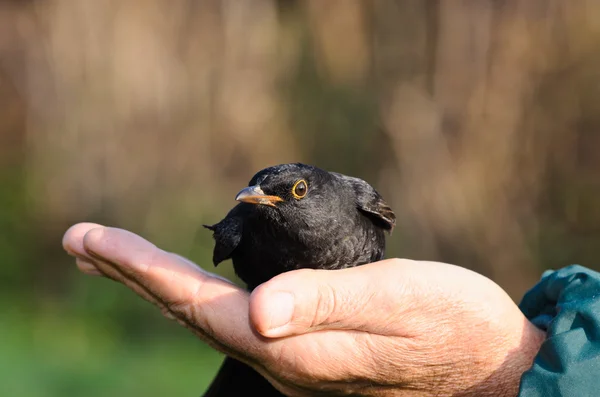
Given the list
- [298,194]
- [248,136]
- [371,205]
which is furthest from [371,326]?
[248,136]

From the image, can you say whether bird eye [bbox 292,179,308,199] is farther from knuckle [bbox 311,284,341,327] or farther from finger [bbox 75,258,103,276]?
finger [bbox 75,258,103,276]

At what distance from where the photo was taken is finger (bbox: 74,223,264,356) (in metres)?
2.85

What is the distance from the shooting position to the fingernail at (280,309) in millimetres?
2516

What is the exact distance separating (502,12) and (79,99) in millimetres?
4756

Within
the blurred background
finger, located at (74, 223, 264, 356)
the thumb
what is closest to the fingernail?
the thumb

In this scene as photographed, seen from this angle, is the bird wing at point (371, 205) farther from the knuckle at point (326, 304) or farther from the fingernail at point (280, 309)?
the fingernail at point (280, 309)

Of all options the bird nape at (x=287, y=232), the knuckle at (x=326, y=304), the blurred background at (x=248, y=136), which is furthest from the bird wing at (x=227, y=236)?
the blurred background at (x=248, y=136)

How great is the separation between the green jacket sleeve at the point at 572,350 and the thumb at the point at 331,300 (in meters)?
0.60

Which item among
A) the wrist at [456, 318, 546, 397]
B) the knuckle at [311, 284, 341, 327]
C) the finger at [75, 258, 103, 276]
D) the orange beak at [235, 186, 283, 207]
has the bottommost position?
the wrist at [456, 318, 546, 397]

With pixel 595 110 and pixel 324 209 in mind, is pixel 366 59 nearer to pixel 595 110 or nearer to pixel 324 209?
pixel 595 110

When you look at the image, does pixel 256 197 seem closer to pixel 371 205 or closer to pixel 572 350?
pixel 371 205

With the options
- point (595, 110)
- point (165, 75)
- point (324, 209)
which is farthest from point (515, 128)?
point (324, 209)

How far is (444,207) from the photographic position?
7375 millimetres

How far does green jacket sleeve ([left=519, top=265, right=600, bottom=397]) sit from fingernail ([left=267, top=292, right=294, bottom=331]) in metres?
0.83
